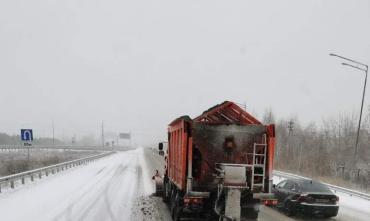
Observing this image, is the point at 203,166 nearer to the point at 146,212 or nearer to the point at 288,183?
the point at 146,212

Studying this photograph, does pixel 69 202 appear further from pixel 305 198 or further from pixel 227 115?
pixel 305 198

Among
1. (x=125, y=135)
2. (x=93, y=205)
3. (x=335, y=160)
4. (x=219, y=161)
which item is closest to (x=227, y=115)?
(x=219, y=161)

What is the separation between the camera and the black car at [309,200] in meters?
15.2

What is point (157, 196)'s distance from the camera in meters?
20.5

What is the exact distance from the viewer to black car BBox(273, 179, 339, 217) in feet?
49.8

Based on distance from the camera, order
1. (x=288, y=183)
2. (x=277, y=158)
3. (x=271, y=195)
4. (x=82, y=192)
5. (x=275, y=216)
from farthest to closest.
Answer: (x=277, y=158) → (x=82, y=192) → (x=288, y=183) → (x=275, y=216) → (x=271, y=195)

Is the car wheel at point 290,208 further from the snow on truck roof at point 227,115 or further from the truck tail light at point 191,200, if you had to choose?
the truck tail light at point 191,200

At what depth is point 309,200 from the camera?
50.3 feet

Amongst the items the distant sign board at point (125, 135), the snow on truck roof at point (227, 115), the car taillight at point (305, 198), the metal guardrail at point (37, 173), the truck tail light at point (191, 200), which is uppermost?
the snow on truck roof at point (227, 115)

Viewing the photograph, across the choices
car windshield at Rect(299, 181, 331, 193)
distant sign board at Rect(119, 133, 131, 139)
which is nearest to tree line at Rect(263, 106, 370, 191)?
car windshield at Rect(299, 181, 331, 193)

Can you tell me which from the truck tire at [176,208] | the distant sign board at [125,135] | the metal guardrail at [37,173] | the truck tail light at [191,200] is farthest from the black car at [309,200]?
the distant sign board at [125,135]

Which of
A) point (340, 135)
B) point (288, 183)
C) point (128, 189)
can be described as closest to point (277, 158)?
point (340, 135)

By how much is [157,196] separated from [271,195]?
9.02 metres

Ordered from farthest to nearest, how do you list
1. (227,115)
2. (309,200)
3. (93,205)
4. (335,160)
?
(335,160)
(93,205)
(309,200)
(227,115)
